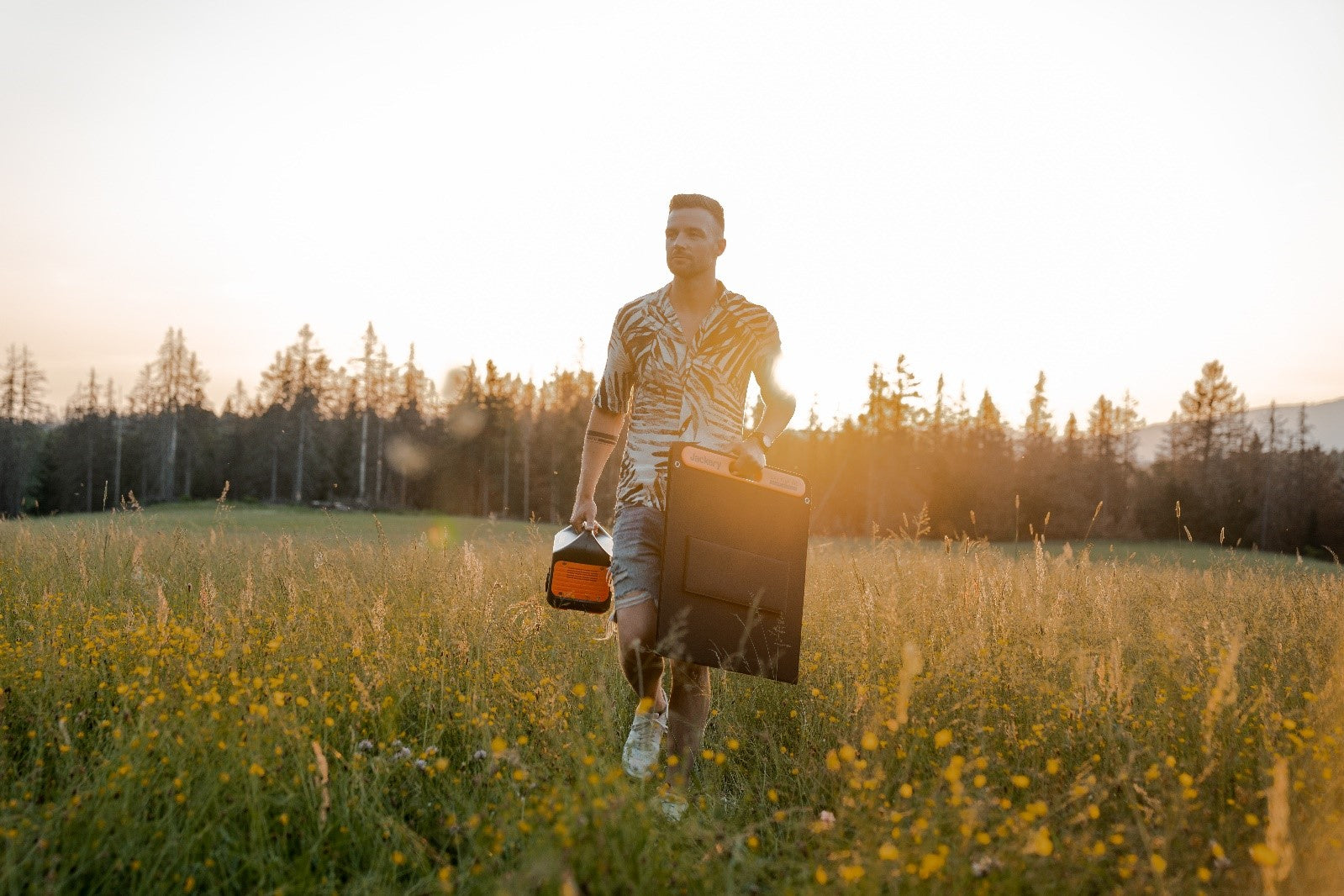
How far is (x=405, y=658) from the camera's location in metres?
4.34

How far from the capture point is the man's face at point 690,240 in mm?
3744

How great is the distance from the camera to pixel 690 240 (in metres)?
3.74

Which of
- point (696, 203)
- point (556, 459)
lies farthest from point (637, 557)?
point (556, 459)

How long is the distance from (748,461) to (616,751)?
165 centimetres

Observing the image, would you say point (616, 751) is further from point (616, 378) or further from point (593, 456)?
point (616, 378)

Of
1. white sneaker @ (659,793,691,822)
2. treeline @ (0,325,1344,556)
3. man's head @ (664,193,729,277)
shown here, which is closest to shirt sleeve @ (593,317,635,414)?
man's head @ (664,193,729,277)

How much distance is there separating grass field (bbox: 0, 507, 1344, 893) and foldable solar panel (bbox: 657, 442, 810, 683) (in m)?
0.48

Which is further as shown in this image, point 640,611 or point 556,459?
point 556,459

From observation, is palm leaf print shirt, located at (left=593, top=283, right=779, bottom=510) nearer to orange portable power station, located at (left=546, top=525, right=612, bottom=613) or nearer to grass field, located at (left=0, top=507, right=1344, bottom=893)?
orange portable power station, located at (left=546, top=525, right=612, bottom=613)

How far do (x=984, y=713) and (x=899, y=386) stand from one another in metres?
51.4

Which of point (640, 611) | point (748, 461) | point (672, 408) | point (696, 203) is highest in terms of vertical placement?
point (696, 203)

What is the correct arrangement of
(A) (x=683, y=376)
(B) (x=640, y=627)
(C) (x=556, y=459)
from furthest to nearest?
(C) (x=556, y=459) → (A) (x=683, y=376) → (B) (x=640, y=627)

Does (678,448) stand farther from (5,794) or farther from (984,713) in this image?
(5,794)

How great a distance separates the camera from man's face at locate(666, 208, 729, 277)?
3.74 m
